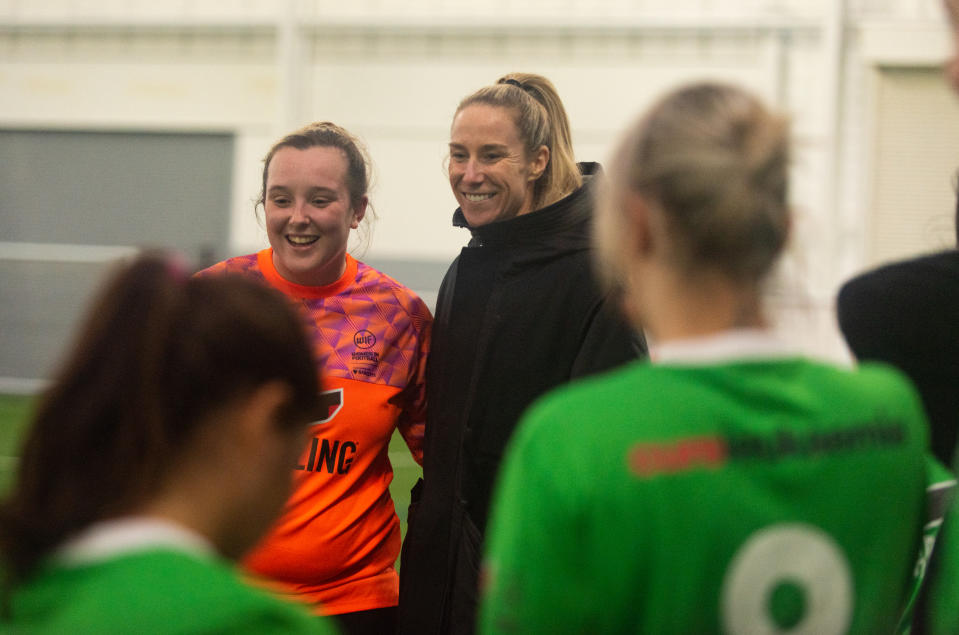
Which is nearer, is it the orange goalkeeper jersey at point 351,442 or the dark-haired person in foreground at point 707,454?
the dark-haired person in foreground at point 707,454

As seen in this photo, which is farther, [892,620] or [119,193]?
[119,193]

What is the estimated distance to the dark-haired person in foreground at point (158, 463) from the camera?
1.07 m

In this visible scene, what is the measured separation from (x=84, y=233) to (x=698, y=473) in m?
15.9

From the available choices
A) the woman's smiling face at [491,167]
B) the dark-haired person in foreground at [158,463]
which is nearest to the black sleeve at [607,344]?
the woman's smiling face at [491,167]

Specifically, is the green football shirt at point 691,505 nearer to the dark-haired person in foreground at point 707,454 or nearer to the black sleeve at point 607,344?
the dark-haired person in foreground at point 707,454

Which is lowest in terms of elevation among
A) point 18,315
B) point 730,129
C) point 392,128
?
point 18,315

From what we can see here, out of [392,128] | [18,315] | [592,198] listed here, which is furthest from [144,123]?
[592,198]

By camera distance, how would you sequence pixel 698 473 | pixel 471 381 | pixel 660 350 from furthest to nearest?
pixel 471 381 < pixel 660 350 < pixel 698 473

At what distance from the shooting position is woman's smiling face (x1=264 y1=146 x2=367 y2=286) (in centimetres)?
305

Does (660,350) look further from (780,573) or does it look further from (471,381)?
(471,381)

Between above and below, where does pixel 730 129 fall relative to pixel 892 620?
above

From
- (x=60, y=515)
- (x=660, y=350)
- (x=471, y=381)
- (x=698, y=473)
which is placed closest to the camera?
(x=60, y=515)

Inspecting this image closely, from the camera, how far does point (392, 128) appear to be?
587 inches

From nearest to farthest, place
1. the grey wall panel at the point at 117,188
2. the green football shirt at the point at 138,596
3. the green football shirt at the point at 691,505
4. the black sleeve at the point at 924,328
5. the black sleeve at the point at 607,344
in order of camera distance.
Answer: the green football shirt at the point at 138,596, the green football shirt at the point at 691,505, the black sleeve at the point at 924,328, the black sleeve at the point at 607,344, the grey wall panel at the point at 117,188
